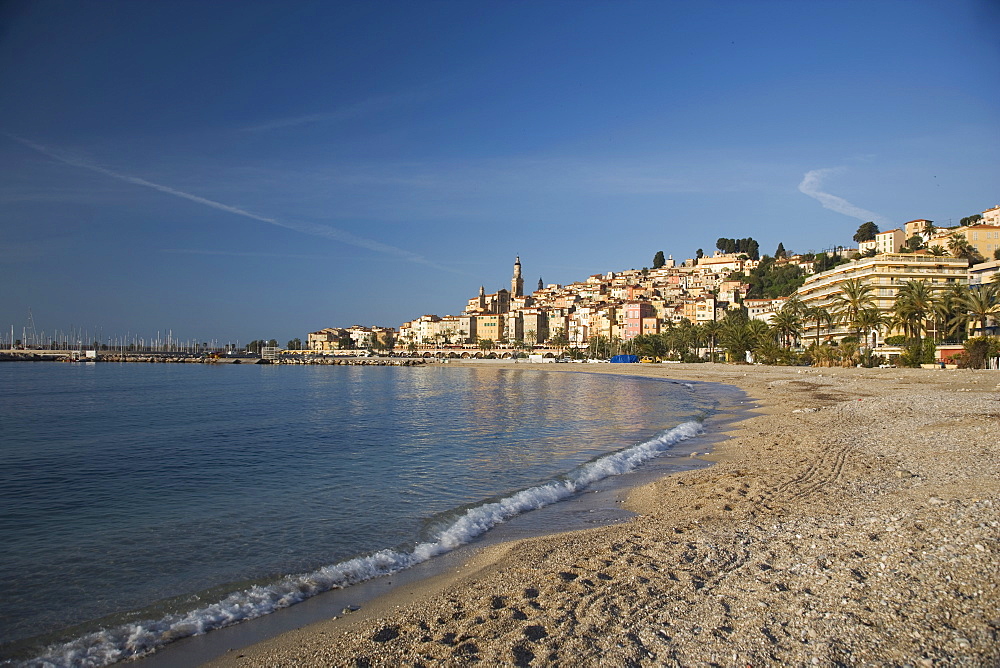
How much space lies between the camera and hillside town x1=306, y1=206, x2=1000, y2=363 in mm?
54625

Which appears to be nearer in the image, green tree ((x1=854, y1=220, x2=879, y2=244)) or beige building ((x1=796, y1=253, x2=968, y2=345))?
beige building ((x1=796, y1=253, x2=968, y2=345))

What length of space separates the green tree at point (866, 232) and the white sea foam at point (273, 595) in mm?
157877

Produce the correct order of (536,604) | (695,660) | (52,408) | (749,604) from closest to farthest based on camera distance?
(695,660) < (749,604) < (536,604) < (52,408)

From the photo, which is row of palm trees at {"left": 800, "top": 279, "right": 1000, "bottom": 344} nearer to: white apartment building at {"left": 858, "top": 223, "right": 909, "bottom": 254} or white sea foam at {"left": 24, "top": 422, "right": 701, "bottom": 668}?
white sea foam at {"left": 24, "top": 422, "right": 701, "bottom": 668}

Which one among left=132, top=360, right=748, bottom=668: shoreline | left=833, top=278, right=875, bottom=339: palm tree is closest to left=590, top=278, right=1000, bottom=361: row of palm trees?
left=833, top=278, right=875, bottom=339: palm tree

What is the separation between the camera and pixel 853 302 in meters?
57.6

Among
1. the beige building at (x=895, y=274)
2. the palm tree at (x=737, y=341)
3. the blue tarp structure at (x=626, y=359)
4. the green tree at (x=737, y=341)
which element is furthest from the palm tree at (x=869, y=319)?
the blue tarp structure at (x=626, y=359)

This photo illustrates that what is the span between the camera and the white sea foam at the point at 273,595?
A: 219 inches

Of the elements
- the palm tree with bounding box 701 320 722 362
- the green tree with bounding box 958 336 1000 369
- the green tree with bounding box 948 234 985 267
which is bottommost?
the green tree with bounding box 958 336 1000 369

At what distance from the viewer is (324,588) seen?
7.00 m

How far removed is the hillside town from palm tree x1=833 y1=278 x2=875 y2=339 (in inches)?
8.1

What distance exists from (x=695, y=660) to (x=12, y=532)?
10.1m

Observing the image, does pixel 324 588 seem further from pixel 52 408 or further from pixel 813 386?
pixel 813 386

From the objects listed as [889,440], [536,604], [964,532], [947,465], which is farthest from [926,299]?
[536,604]
